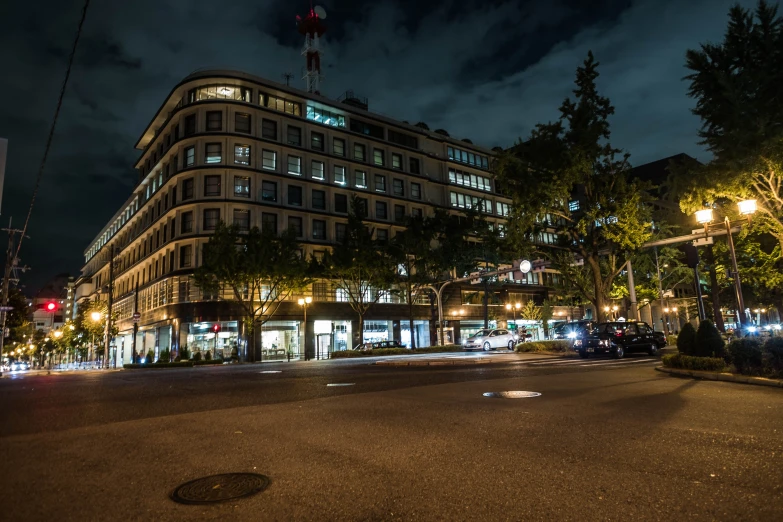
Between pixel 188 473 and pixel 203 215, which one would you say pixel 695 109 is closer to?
pixel 188 473

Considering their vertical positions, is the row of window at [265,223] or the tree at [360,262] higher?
the row of window at [265,223]

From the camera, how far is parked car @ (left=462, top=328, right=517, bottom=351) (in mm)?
36375

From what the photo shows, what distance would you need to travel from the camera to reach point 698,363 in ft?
42.5

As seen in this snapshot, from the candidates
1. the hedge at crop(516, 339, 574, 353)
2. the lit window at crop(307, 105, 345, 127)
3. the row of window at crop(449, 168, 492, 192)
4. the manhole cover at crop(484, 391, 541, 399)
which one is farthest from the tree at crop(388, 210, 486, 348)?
the manhole cover at crop(484, 391, 541, 399)

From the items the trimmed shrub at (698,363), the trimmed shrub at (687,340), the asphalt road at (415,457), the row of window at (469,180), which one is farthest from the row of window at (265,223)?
the asphalt road at (415,457)

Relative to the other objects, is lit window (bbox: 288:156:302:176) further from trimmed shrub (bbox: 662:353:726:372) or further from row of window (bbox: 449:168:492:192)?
trimmed shrub (bbox: 662:353:726:372)

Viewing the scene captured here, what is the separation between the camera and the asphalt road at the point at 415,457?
11.6 feet

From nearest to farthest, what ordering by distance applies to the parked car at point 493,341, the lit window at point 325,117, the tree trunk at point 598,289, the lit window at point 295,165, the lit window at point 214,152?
the tree trunk at point 598,289, the parked car at point 493,341, the lit window at point 214,152, the lit window at point 295,165, the lit window at point 325,117

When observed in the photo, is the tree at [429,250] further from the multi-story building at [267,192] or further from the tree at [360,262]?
the multi-story building at [267,192]

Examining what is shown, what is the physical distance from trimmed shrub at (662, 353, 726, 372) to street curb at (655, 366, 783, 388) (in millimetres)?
281

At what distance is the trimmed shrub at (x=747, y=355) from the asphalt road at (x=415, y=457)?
2499 millimetres

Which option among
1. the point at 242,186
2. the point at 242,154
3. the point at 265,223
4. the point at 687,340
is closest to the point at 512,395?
the point at 687,340

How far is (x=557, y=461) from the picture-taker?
4590 mm

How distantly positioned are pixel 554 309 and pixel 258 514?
6835cm
